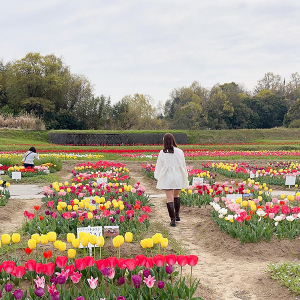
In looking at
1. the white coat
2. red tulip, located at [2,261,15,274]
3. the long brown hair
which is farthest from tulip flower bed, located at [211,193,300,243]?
red tulip, located at [2,261,15,274]

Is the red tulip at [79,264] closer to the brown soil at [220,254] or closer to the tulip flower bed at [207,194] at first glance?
the brown soil at [220,254]

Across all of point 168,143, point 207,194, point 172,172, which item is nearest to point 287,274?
point 172,172

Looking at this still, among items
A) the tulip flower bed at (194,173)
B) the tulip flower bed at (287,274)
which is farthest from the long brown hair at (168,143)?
the tulip flower bed at (194,173)

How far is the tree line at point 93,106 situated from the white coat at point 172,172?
116ft

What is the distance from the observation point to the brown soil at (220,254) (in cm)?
362

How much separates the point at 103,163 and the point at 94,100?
31602 mm

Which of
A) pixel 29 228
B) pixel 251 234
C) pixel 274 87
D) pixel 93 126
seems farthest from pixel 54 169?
pixel 274 87

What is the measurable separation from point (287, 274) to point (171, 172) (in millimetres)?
2804

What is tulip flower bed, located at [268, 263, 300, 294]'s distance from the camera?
11.6 ft

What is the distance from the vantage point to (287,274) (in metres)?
3.89

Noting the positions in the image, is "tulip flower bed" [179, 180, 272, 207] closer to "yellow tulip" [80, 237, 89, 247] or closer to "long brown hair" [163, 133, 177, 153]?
"long brown hair" [163, 133, 177, 153]

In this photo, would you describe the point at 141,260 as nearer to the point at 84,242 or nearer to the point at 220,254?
the point at 84,242

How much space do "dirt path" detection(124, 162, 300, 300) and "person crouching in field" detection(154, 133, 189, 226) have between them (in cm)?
55

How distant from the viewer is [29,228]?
5.32 meters
